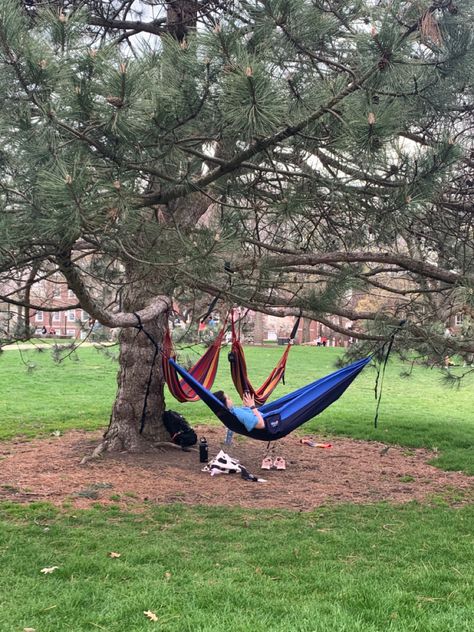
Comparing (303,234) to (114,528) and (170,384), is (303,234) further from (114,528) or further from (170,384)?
(114,528)

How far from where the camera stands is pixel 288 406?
4.29m

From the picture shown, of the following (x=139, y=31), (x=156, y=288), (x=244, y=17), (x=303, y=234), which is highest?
(x=139, y=31)

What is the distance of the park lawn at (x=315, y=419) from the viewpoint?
282 inches

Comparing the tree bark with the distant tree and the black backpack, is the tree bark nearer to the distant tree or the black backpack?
the black backpack

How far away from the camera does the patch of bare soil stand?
14.6 feet

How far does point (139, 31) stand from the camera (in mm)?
4836

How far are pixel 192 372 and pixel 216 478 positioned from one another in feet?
3.21

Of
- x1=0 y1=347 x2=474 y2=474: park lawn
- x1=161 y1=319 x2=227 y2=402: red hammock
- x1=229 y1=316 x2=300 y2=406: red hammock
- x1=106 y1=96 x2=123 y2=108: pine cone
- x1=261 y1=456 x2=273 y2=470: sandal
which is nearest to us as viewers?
x1=106 y1=96 x2=123 y2=108: pine cone

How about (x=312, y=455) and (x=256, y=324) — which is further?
(x=256, y=324)

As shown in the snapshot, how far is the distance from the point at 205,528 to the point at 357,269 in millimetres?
2052

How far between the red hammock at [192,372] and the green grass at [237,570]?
1241 millimetres

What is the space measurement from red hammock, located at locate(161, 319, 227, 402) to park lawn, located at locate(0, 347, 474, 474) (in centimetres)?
147

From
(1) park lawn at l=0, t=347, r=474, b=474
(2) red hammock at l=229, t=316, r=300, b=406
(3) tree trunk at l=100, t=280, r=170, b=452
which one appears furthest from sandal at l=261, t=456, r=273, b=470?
(1) park lawn at l=0, t=347, r=474, b=474

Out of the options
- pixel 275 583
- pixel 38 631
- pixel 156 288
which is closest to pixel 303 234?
pixel 156 288
